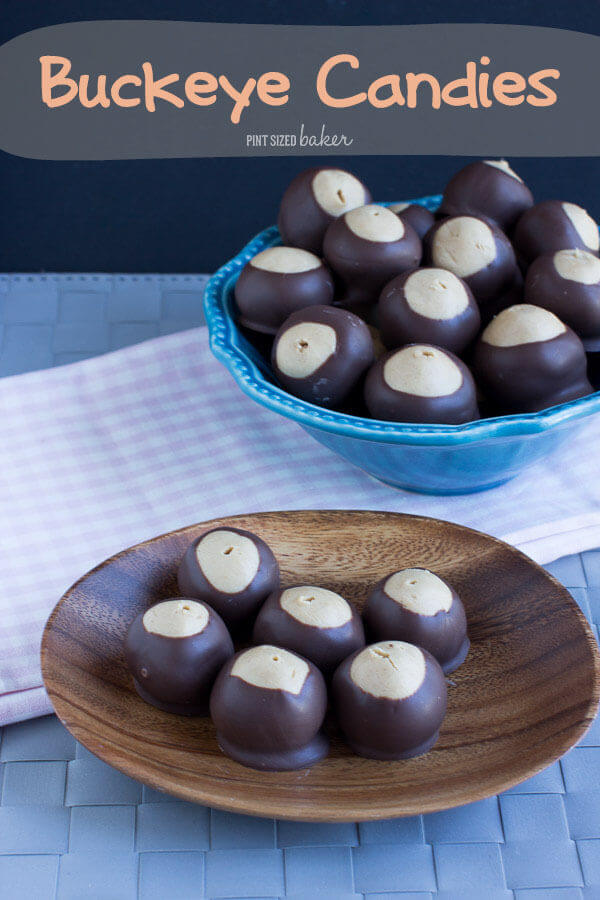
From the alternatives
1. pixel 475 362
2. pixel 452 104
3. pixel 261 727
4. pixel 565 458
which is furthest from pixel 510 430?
pixel 452 104

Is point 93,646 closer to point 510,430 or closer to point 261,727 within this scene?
point 261,727

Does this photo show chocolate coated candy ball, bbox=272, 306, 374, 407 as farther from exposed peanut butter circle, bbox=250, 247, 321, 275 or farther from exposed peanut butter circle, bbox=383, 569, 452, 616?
exposed peanut butter circle, bbox=383, 569, 452, 616

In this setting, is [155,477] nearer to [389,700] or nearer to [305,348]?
[305,348]

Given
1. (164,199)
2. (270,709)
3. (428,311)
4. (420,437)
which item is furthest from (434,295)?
(164,199)

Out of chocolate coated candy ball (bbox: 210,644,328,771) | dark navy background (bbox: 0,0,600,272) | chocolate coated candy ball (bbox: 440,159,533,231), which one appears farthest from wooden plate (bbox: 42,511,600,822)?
dark navy background (bbox: 0,0,600,272)

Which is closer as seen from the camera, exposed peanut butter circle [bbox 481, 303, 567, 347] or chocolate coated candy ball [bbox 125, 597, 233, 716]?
chocolate coated candy ball [bbox 125, 597, 233, 716]

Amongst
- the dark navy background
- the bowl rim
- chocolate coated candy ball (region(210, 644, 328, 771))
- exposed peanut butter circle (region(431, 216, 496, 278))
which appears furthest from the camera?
the dark navy background

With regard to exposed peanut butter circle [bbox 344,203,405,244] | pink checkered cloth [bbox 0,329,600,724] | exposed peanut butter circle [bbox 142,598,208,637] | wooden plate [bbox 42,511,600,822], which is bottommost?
pink checkered cloth [bbox 0,329,600,724]
